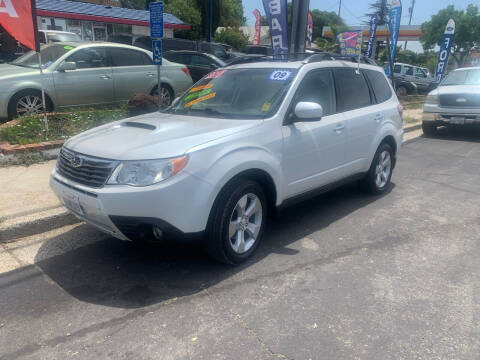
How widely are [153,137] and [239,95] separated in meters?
1.24

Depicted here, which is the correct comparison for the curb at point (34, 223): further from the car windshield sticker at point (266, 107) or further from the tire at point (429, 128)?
the tire at point (429, 128)

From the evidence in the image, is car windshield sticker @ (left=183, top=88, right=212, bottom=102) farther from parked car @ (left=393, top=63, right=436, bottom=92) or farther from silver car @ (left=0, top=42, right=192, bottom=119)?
parked car @ (left=393, top=63, right=436, bottom=92)

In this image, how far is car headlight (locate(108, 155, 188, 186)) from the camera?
315cm

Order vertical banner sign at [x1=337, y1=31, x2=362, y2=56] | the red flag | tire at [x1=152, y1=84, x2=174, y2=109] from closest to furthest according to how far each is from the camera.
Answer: the red flag < tire at [x1=152, y1=84, x2=174, y2=109] < vertical banner sign at [x1=337, y1=31, x2=362, y2=56]

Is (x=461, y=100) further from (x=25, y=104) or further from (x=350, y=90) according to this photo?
(x=25, y=104)

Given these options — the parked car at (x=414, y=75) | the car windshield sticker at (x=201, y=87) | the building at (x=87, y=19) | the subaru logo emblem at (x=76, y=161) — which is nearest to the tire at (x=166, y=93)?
the car windshield sticker at (x=201, y=87)

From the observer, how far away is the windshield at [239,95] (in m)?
4.14

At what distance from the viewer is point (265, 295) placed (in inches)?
131

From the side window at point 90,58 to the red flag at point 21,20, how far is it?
1.62m

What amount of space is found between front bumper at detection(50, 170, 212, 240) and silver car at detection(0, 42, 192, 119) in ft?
16.8

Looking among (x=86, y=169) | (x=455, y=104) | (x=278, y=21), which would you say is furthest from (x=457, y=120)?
(x=86, y=169)

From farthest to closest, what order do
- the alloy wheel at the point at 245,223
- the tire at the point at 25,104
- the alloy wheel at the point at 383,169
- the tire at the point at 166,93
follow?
the tire at the point at 166,93
the tire at the point at 25,104
the alloy wheel at the point at 383,169
the alloy wheel at the point at 245,223

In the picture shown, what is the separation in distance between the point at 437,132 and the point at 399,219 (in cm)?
750

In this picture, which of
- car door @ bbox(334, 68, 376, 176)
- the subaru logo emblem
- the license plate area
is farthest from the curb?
the license plate area
